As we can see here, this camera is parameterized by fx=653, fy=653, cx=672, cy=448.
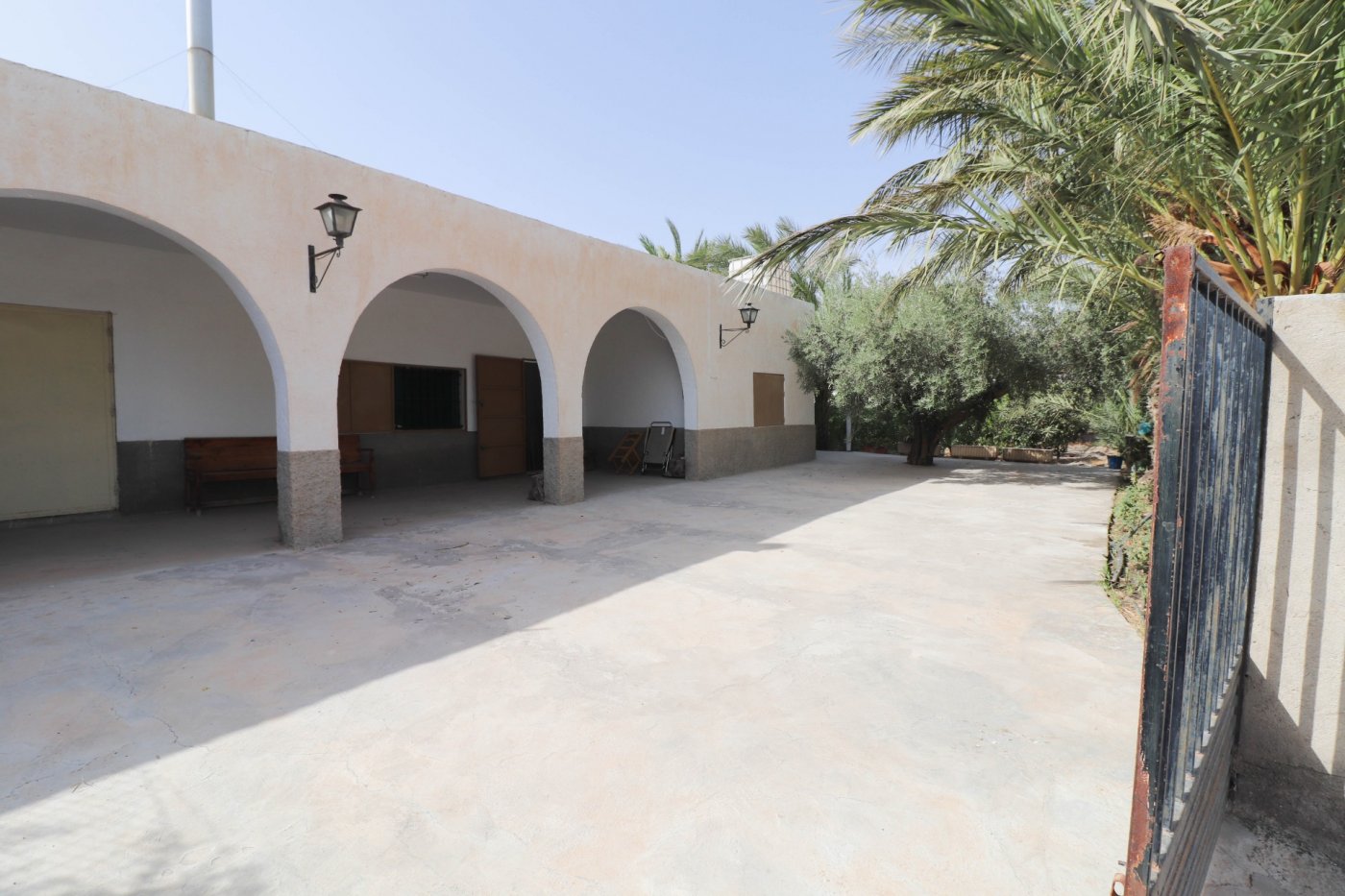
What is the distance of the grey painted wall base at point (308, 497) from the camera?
20.6ft

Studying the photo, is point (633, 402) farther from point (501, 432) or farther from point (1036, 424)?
point (1036, 424)

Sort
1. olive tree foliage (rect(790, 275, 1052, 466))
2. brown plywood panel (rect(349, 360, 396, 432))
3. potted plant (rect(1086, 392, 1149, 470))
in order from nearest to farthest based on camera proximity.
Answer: brown plywood panel (rect(349, 360, 396, 432))
potted plant (rect(1086, 392, 1149, 470))
olive tree foliage (rect(790, 275, 1052, 466))

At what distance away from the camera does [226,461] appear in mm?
8531

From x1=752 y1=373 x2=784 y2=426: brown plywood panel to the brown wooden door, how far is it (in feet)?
15.3

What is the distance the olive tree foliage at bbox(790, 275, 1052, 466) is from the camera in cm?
1115

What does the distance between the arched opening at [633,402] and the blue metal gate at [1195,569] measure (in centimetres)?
986

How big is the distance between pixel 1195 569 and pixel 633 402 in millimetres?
12190

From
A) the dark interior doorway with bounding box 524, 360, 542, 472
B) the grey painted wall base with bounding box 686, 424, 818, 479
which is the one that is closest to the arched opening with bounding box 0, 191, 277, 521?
the dark interior doorway with bounding box 524, 360, 542, 472

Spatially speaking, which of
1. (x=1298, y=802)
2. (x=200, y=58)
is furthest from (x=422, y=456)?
(x=1298, y=802)

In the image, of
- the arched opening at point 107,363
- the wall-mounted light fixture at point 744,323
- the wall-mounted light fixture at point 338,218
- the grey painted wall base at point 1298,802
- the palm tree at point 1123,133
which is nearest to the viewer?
the grey painted wall base at point 1298,802

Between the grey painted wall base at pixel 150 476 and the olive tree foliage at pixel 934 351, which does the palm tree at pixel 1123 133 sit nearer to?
the olive tree foliage at pixel 934 351

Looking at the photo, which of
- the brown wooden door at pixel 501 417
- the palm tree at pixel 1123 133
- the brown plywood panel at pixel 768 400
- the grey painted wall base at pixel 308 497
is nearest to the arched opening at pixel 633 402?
the brown wooden door at pixel 501 417

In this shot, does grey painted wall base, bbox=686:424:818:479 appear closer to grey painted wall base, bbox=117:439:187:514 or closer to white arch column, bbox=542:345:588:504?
white arch column, bbox=542:345:588:504

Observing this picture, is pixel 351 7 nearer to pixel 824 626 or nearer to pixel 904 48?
pixel 904 48
